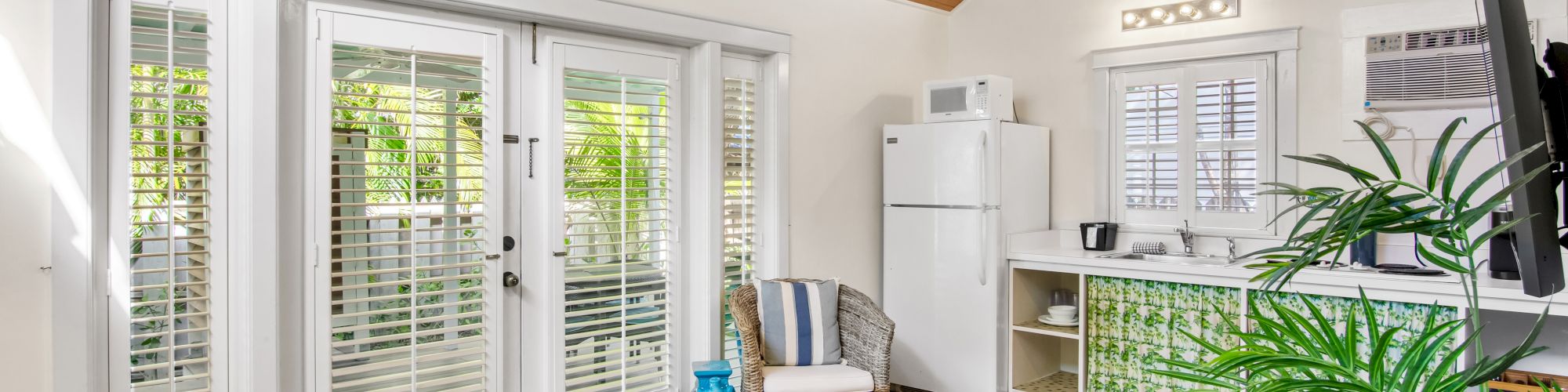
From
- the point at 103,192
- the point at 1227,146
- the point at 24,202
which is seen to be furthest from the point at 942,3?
the point at 24,202

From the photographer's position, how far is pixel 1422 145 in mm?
3568

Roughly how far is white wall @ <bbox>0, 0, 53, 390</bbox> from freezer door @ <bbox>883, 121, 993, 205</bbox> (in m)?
3.33

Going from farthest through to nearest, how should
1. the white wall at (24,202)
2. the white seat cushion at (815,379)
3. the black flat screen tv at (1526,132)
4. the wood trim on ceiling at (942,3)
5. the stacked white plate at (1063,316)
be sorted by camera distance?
1. the wood trim on ceiling at (942,3)
2. the stacked white plate at (1063,316)
3. the white seat cushion at (815,379)
4. the white wall at (24,202)
5. the black flat screen tv at (1526,132)

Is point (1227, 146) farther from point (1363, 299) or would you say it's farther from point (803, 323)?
point (1363, 299)

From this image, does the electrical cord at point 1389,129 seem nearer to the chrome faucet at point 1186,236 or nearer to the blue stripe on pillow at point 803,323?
the chrome faucet at point 1186,236

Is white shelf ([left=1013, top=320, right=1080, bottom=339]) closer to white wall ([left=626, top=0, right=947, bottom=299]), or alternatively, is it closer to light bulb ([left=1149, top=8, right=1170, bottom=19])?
white wall ([left=626, top=0, right=947, bottom=299])

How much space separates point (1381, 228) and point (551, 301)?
2778 millimetres

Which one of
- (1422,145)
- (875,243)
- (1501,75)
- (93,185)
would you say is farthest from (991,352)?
(93,185)

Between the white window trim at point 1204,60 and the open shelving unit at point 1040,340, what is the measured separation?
0.50m

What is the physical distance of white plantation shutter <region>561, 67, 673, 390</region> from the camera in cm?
348

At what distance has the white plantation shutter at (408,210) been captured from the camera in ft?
9.51

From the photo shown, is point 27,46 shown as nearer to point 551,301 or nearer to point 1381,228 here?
point 551,301

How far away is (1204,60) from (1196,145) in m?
0.42

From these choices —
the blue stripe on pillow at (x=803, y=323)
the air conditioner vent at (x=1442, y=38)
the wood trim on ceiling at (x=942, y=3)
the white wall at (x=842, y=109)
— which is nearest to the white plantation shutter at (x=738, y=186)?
the white wall at (x=842, y=109)
